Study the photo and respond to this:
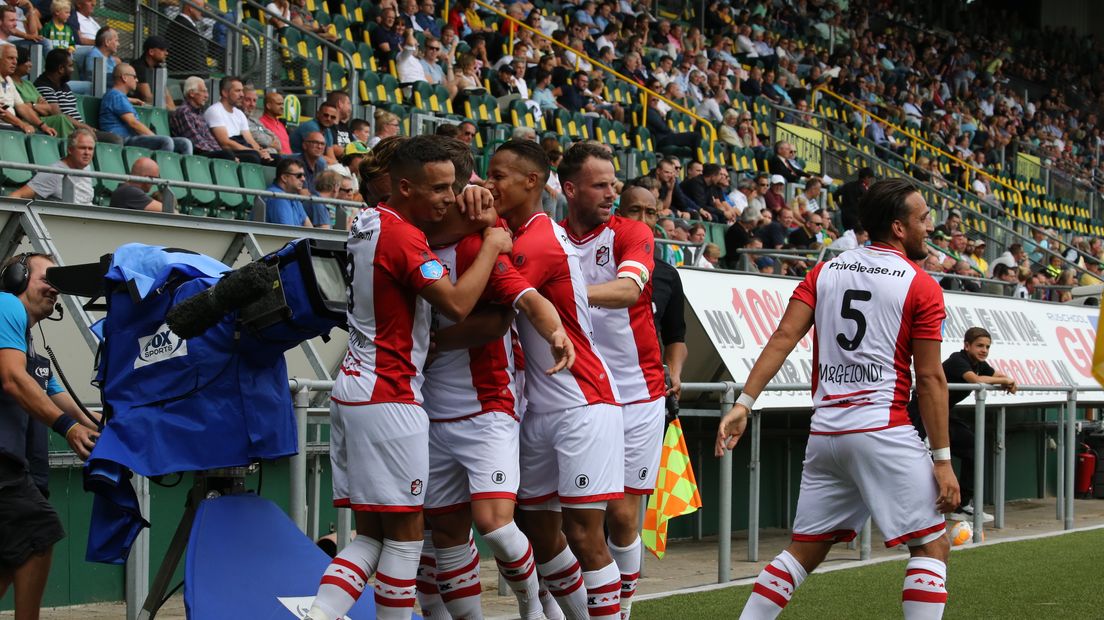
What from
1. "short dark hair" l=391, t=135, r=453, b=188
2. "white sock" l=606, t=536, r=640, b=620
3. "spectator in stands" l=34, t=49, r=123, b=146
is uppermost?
"spectator in stands" l=34, t=49, r=123, b=146

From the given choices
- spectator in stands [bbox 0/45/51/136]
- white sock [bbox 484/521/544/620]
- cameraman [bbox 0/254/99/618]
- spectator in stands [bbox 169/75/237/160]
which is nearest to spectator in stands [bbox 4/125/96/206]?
spectator in stands [bbox 0/45/51/136]

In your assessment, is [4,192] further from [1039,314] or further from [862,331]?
[1039,314]

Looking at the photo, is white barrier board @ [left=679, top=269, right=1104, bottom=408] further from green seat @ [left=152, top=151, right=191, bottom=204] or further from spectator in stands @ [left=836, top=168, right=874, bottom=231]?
green seat @ [left=152, top=151, right=191, bottom=204]

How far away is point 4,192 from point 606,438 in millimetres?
5522

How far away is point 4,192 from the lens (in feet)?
30.1

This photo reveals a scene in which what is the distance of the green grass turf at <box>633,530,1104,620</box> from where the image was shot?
712 centimetres

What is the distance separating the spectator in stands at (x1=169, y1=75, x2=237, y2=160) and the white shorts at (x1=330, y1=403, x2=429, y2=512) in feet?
24.6

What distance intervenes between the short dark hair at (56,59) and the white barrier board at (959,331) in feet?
17.0

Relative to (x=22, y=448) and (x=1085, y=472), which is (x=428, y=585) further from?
(x=1085, y=472)

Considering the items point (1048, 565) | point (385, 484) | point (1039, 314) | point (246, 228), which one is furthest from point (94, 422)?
point (1039, 314)

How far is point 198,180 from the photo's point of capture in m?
11.1

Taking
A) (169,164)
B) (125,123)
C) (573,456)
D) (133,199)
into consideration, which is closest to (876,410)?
(573,456)

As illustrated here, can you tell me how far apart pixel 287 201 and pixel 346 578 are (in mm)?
6137

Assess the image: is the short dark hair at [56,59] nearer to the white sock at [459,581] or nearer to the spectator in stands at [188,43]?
the spectator in stands at [188,43]
